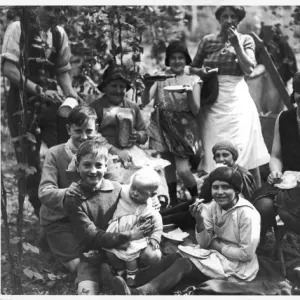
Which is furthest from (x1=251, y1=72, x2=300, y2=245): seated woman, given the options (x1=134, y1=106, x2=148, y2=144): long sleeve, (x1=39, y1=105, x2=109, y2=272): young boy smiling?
(x1=39, y1=105, x2=109, y2=272): young boy smiling

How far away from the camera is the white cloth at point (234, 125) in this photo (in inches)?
567

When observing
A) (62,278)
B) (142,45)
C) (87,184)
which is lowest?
(62,278)

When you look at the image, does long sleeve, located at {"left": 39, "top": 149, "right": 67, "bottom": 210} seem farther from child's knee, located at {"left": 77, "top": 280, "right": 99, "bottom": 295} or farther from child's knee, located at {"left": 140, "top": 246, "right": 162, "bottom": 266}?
child's knee, located at {"left": 140, "top": 246, "right": 162, "bottom": 266}

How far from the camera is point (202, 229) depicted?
13.9 metres

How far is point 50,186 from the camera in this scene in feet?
46.2

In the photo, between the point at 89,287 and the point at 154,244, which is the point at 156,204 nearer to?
the point at 154,244

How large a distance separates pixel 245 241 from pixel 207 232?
0.36 m

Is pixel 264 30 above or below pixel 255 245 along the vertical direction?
above

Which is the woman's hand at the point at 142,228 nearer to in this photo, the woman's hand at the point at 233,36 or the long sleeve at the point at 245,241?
the long sleeve at the point at 245,241

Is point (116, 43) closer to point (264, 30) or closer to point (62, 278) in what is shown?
point (264, 30)

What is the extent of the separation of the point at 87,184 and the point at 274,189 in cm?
174

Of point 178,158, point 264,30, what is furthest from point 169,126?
point 264,30

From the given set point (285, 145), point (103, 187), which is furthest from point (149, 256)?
point (285, 145)

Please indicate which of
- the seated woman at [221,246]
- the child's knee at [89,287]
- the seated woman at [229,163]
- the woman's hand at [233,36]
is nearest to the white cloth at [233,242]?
the seated woman at [221,246]
